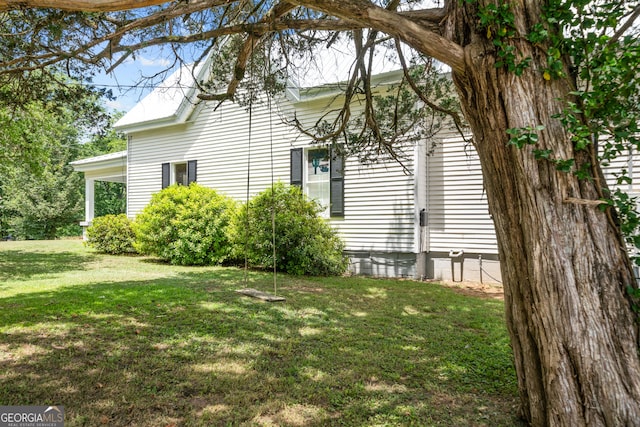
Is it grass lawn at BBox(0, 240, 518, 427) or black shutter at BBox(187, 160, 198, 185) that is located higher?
black shutter at BBox(187, 160, 198, 185)

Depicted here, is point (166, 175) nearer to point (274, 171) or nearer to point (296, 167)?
point (274, 171)

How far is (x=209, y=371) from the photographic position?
3.45 meters

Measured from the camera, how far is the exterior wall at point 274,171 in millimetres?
9266

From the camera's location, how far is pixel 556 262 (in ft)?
7.28

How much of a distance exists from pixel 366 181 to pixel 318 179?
53.2 inches

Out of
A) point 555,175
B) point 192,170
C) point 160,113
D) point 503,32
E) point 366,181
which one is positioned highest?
point 160,113

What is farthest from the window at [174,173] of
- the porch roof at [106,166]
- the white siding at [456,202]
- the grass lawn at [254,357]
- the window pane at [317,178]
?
the white siding at [456,202]

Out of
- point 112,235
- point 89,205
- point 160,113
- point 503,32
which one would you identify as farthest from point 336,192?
point 89,205

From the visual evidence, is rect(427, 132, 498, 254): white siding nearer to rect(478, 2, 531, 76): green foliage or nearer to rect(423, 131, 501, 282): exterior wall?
rect(423, 131, 501, 282): exterior wall

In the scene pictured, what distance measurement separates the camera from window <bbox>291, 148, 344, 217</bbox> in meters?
9.96

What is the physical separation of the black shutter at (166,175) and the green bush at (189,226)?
6.45 feet

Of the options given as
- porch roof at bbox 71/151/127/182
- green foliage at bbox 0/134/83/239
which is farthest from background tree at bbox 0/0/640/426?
green foliage at bbox 0/134/83/239

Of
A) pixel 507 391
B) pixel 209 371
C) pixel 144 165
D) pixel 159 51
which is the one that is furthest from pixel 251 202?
pixel 507 391

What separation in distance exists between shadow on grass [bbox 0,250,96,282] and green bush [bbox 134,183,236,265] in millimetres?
1971
